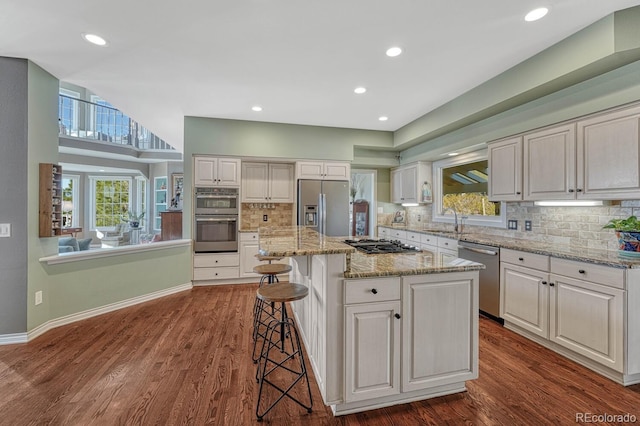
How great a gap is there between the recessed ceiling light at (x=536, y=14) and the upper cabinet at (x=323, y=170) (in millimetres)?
3333

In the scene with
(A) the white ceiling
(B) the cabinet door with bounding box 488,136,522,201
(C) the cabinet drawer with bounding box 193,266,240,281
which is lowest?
(C) the cabinet drawer with bounding box 193,266,240,281

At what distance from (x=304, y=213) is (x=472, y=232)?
2633 millimetres

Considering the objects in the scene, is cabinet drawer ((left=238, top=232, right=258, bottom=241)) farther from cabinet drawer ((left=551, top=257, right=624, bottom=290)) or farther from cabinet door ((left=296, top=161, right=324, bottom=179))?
cabinet drawer ((left=551, top=257, right=624, bottom=290))

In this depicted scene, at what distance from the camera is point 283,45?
2570 mm

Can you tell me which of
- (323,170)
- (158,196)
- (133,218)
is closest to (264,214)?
(323,170)

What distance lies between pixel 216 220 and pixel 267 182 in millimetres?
1104

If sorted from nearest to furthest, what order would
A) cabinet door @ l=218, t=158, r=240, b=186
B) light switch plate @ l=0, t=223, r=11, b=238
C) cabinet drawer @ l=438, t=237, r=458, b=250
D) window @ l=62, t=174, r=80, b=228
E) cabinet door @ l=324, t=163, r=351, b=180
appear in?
light switch plate @ l=0, t=223, r=11, b=238, cabinet drawer @ l=438, t=237, r=458, b=250, cabinet door @ l=218, t=158, r=240, b=186, cabinet door @ l=324, t=163, r=351, b=180, window @ l=62, t=174, r=80, b=228

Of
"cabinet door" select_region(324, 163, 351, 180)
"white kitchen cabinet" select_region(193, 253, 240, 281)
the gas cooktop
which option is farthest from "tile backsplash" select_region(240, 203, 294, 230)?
the gas cooktop

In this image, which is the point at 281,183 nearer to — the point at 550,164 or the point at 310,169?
the point at 310,169

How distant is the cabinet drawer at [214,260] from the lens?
4613mm

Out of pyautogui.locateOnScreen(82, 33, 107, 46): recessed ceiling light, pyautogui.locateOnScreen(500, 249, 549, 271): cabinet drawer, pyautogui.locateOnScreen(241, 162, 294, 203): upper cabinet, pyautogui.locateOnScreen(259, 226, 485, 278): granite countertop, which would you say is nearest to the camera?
pyautogui.locateOnScreen(259, 226, 485, 278): granite countertop

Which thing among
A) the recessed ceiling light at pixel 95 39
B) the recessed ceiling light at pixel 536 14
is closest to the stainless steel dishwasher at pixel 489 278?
the recessed ceiling light at pixel 536 14

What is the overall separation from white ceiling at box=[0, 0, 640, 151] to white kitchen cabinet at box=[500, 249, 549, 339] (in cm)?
192

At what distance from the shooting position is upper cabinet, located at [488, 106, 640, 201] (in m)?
2.21
